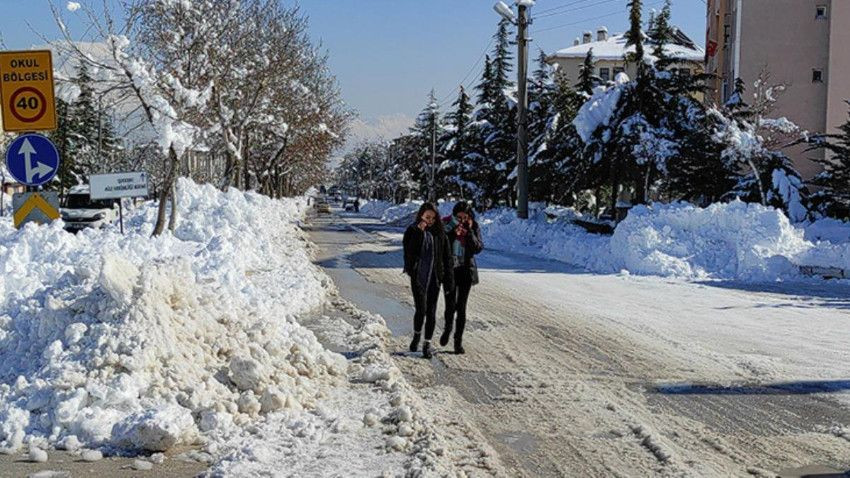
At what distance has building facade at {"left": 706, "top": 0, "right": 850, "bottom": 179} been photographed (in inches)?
1555

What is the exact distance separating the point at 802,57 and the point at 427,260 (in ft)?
123

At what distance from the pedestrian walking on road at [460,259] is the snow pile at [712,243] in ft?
32.1

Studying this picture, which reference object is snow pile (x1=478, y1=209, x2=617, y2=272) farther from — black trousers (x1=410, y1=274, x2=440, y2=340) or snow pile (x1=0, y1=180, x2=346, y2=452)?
snow pile (x1=0, y1=180, x2=346, y2=452)

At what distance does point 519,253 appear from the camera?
2589 cm

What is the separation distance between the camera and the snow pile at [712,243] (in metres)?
17.9

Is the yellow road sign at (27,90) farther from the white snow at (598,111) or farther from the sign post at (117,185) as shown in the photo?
the white snow at (598,111)

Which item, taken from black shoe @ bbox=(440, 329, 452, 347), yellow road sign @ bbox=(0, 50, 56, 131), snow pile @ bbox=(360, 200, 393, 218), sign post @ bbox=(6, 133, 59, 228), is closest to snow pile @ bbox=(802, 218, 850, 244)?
black shoe @ bbox=(440, 329, 452, 347)

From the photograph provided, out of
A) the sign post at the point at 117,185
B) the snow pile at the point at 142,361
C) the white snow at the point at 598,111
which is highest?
the white snow at the point at 598,111

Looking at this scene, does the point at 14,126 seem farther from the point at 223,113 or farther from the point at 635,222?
the point at 223,113

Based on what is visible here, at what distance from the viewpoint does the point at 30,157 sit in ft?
33.7

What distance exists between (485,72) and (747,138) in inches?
1043

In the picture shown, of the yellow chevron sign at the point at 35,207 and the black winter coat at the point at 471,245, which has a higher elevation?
the yellow chevron sign at the point at 35,207

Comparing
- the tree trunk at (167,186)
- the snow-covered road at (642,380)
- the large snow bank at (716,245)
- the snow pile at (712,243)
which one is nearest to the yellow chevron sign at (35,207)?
the snow-covered road at (642,380)

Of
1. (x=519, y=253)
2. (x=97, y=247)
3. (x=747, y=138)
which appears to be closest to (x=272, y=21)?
(x=519, y=253)
